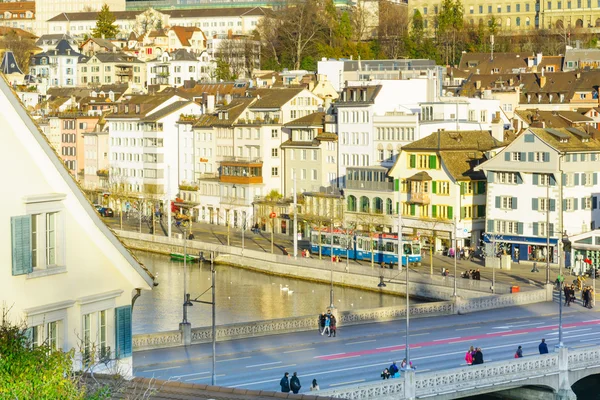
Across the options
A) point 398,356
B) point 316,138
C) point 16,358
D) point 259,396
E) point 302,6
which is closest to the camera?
point 16,358

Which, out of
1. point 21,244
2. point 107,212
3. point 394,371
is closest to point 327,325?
point 394,371

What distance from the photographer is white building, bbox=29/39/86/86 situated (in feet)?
545

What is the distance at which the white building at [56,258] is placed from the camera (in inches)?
591

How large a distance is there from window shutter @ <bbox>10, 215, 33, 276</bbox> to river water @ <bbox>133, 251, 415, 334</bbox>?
34.8 metres

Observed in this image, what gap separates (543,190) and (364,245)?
32.6 feet

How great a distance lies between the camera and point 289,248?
2972 inches

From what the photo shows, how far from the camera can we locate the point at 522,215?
66.3m

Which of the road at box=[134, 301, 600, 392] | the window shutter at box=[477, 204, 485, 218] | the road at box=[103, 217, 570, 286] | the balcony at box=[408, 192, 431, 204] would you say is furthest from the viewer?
the balcony at box=[408, 192, 431, 204]

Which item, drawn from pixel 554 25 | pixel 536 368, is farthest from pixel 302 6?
pixel 536 368

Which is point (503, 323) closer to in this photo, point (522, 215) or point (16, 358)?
point (522, 215)

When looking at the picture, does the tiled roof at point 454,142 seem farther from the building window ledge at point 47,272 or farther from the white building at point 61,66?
the white building at point 61,66

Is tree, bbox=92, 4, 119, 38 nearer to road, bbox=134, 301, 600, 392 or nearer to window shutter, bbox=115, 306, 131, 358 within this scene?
road, bbox=134, 301, 600, 392

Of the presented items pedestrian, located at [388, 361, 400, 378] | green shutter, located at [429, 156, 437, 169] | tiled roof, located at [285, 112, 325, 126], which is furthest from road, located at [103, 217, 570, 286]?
pedestrian, located at [388, 361, 400, 378]

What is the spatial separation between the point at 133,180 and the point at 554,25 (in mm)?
71776
